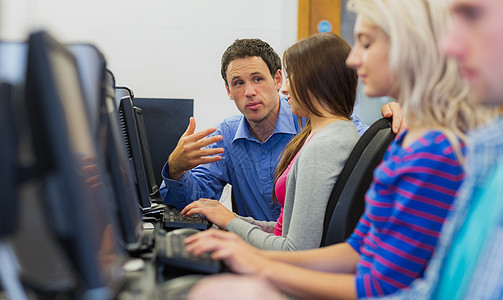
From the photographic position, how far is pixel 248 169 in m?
2.09

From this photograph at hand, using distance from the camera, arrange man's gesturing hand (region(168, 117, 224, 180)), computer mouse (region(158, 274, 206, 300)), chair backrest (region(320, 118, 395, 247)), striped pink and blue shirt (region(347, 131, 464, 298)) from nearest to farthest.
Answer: computer mouse (region(158, 274, 206, 300)) → striped pink and blue shirt (region(347, 131, 464, 298)) → chair backrest (region(320, 118, 395, 247)) → man's gesturing hand (region(168, 117, 224, 180))

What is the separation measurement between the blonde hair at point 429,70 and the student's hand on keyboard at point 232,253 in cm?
36

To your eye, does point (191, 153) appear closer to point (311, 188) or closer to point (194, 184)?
point (194, 184)

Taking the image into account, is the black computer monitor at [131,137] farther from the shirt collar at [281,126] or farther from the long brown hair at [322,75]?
the shirt collar at [281,126]

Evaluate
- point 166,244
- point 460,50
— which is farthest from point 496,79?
point 166,244

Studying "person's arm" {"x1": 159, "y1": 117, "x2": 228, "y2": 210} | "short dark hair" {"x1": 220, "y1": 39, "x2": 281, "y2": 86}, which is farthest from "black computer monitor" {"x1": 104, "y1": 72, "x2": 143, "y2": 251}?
"short dark hair" {"x1": 220, "y1": 39, "x2": 281, "y2": 86}

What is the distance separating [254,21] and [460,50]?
8.90 ft

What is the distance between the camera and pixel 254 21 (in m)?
3.20

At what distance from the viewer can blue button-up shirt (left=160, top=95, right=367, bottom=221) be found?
206cm

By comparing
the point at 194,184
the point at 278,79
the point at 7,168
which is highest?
the point at 7,168

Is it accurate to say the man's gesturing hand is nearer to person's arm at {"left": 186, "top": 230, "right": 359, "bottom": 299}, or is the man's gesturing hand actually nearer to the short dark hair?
the short dark hair

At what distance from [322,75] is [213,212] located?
0.50 meters

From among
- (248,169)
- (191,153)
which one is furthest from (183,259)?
(248,169)

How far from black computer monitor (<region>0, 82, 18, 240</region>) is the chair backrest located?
2.43 ft
